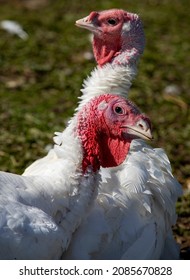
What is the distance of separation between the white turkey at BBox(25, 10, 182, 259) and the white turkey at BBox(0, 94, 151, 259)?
5.7 inches

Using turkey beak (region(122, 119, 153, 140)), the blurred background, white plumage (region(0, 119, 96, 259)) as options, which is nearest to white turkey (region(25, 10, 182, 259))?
white plumage (region(0, 119, 96, 259))

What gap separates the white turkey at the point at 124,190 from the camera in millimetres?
4297

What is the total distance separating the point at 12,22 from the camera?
932 centimetres

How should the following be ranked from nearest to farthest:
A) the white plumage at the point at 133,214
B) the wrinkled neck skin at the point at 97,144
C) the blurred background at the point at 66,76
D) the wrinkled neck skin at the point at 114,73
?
the wrinkled neck skin at the point at 97,144 < the white plumage at the point at 133,214 < the wrinkled neck skin at the point at 114,73 < the blurred background at the point at 66,76

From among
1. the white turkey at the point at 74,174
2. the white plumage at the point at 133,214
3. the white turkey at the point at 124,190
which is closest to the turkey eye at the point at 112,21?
the white turkey at the point at 124,190

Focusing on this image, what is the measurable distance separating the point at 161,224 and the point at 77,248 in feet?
2.32

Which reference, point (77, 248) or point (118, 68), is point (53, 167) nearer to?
point (77, 248)

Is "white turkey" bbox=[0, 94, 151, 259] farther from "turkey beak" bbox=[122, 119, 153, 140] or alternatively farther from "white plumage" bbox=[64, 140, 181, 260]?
"white plumage" bbox=[64, 140, 181, 260]

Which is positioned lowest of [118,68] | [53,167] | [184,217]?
[184,217]

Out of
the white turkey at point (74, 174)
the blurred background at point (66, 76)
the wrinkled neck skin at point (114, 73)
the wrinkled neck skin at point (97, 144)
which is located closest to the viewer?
the white turkey at point (74, 174)

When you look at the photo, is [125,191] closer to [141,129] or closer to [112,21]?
[141,129]

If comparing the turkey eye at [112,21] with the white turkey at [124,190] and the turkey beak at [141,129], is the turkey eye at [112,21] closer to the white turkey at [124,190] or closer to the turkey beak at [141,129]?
the white turkey at [124,190]

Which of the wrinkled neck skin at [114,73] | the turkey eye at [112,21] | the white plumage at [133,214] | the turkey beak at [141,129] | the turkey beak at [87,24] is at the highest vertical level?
the turkey eye at [112,21]
